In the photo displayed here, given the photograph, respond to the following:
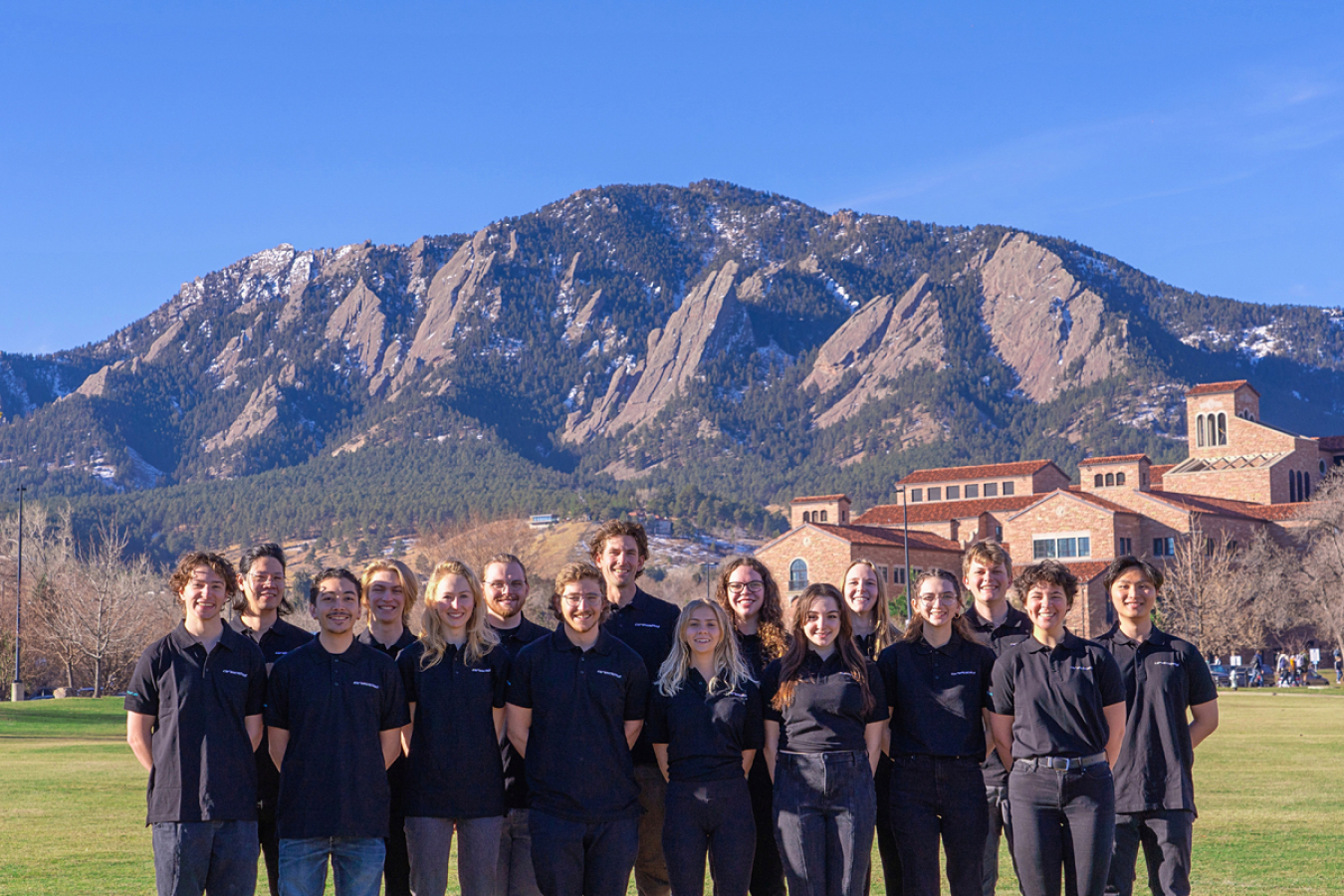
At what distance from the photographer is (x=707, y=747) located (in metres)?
7.92

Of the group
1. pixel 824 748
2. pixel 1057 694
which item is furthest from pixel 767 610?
pixel 1057 694

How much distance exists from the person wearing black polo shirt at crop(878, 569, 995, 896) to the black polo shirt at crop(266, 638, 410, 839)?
304cm

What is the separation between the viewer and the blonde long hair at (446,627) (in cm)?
809

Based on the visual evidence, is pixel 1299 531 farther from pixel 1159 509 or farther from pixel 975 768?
pixel 975 768

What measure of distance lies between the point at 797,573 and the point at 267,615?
241 feet

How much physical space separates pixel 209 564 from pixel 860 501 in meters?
180

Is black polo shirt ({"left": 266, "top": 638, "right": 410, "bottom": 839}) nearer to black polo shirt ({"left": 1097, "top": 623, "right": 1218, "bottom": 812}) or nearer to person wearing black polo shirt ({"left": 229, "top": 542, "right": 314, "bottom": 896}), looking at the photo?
person wearing black polo shirt ({"left": 229, "top": 542, "right": 314, "bottom": 896})

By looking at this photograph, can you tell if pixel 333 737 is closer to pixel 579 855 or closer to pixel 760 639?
pixel 579 855

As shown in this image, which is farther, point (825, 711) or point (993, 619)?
point (993, 619)

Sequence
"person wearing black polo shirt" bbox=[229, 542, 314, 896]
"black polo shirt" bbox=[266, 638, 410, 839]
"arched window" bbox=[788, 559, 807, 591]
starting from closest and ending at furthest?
"black polo shirt" bbox=[266, 638, 410, 839] < "person wearing black polo shirt" bbox=[229, 542, 314, 896] < "arched window" bbox=[788, 559, 807, 591]

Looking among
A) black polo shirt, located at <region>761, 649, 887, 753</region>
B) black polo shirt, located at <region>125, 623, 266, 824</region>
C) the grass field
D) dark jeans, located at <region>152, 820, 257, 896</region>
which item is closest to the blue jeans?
dark jeans, located at <region>152, 820, 257, 896</region>

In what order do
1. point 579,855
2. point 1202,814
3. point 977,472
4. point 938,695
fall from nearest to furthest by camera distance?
1. point 579,855
2. point 938,695
3. point 1202,814
4. point 977,472

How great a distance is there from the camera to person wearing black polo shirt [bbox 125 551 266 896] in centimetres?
754

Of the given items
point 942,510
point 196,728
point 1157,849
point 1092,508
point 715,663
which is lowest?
point 1157,849
